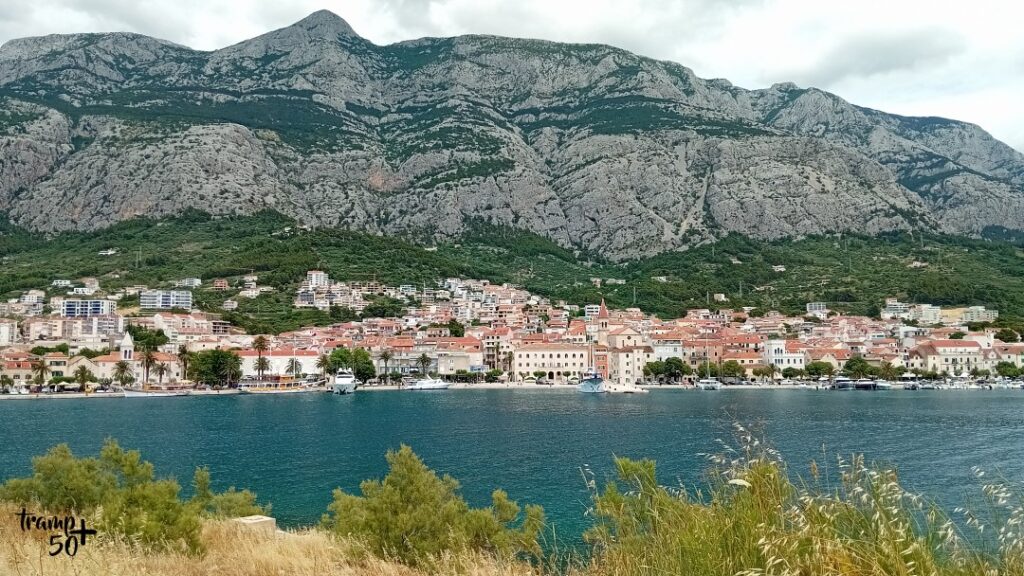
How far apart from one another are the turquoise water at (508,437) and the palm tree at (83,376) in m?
10.2

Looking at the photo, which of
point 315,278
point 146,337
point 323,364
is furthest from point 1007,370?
point 146,337

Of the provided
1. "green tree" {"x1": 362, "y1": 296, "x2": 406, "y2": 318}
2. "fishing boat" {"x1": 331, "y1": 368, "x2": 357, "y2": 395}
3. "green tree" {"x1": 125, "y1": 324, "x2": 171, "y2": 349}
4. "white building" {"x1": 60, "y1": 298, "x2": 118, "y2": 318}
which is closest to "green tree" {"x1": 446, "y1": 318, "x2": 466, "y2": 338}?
"green tree" {"x1": 362, "y1": 296, "x2": 406, "y2": 318}

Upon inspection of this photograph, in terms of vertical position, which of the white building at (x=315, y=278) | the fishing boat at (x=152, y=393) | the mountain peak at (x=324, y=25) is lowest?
the fishing boat at (x=152, y=393)

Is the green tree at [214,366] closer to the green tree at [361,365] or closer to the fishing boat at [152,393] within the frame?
the fishing boat at [152,393]

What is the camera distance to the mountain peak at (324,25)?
170m

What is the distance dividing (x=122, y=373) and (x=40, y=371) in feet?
24.2

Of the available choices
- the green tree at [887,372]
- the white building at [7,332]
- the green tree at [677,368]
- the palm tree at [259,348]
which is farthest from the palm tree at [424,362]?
the green tree at [887,372]

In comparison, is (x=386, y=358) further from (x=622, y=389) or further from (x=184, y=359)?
(x=622, y=389)

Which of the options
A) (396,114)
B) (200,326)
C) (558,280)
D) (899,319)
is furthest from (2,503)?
(396,114)

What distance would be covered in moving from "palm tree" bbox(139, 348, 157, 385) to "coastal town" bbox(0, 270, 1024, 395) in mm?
178

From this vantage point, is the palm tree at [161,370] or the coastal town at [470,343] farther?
the coastal town at [470,343]

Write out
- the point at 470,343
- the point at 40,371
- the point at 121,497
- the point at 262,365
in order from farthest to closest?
1. the point at 470,343
2. the point at 262,365
3. the point at 40,371
4. the point at 121,497

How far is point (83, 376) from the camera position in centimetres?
6981

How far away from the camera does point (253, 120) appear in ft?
445
